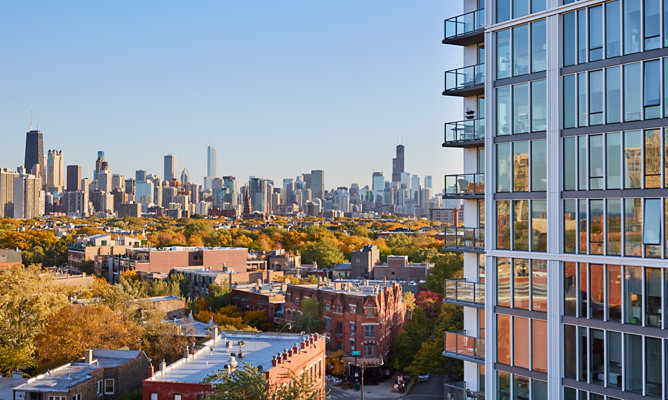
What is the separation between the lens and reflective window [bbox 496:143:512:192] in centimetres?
2772

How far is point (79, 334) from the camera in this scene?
56.6m

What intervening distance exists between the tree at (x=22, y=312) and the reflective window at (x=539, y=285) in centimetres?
4321

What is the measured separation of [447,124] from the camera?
100 ft

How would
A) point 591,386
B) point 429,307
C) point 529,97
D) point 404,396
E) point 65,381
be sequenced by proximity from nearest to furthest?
point 591,386
point 529,97
point 65,381
point 404,396
point 429,307

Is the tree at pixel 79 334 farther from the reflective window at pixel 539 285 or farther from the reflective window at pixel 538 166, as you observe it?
the reflective window at pixel 538 166

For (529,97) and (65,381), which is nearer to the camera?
(529,97)

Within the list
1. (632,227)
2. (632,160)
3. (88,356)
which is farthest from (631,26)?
(88,356)

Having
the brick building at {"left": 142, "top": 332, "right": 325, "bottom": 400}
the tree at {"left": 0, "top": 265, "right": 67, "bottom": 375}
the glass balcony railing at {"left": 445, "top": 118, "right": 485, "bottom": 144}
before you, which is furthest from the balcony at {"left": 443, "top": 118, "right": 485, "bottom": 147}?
the tree at {"left": 0, "top": 265, "right": 67, "bottom": 375}

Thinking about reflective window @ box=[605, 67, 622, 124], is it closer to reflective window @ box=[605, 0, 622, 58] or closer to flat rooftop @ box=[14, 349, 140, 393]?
reflective window @ box=[605, 0, 622, 58]

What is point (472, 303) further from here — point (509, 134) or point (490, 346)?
point (509, 134)

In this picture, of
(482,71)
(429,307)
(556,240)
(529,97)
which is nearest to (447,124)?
(482,71)

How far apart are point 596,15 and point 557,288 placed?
9.40 meters

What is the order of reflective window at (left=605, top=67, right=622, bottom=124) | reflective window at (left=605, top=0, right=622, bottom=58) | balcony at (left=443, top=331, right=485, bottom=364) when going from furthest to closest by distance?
balcony at (left=443, top=331, right=485, bottom=364) < reflective window at (left=605, top=0, right=622, bottom=58) < reflective window at (left=605, top=67, right=622, bottom=124)

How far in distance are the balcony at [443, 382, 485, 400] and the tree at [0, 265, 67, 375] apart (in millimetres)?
37814
